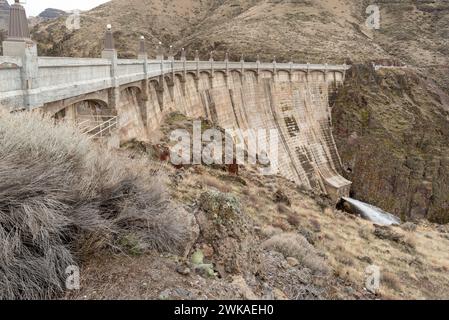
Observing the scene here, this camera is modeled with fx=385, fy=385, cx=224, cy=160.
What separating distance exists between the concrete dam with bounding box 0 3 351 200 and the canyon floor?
2755mm

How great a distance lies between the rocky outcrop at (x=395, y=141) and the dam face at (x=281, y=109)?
2.45m

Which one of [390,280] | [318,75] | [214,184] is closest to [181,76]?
[214,184]

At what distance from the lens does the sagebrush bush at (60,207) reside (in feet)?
16.4

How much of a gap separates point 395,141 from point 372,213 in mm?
13258

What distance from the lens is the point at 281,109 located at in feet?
155

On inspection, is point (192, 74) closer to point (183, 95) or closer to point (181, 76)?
point (181, 76)

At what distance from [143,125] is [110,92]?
250 inches

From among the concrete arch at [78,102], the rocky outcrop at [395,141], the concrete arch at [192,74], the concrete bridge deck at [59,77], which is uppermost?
the concrete arch at [192,74]

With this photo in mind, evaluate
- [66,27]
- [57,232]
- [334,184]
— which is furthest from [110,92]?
[66,27]

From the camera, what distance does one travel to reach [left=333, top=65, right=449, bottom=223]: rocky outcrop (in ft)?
152

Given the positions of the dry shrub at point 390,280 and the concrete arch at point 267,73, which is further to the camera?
the concrete arch at point 267,73

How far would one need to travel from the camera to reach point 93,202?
6109mm

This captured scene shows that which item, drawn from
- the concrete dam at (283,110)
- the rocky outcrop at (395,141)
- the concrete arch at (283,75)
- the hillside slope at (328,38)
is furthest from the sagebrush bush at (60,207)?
the hillside slope at (328,38)

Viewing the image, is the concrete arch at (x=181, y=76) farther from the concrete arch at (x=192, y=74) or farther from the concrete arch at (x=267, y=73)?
the concrete arch at (x=267, y=73)
